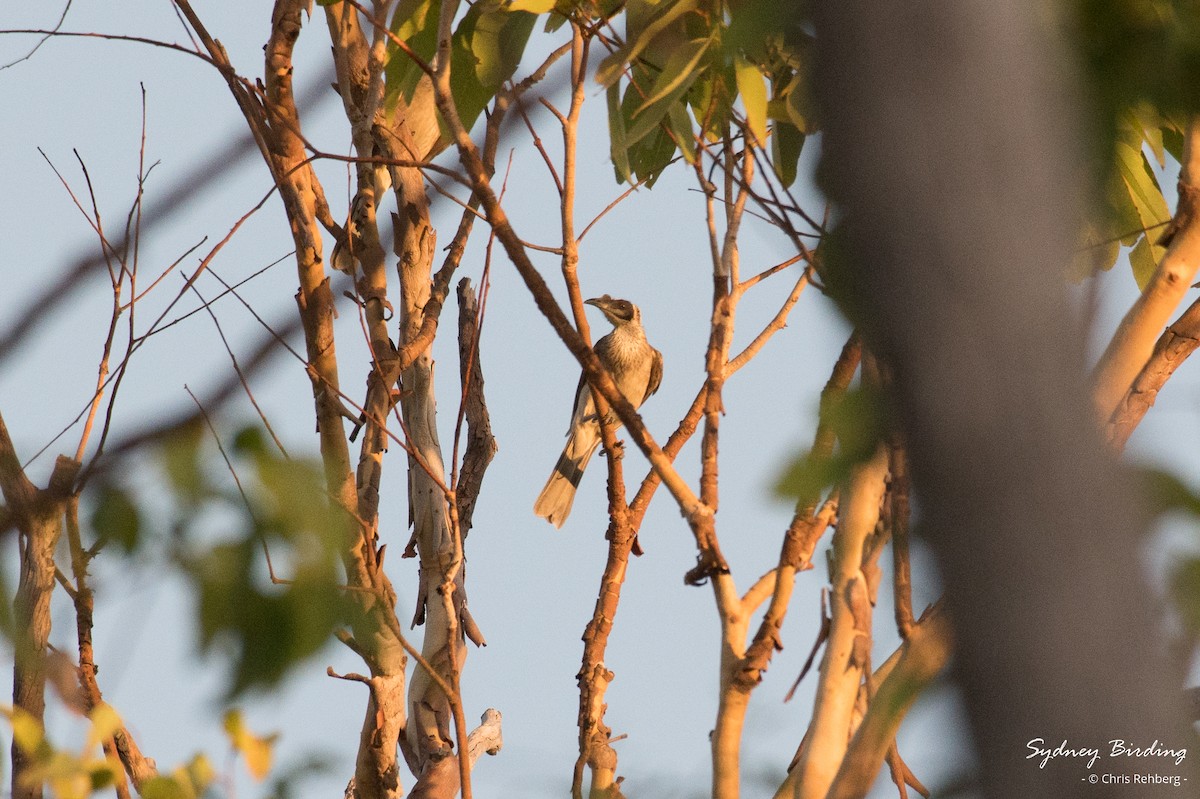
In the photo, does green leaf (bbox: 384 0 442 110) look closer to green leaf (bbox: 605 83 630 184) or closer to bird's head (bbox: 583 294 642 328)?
green leaf (bbox: 605 83 630 184)

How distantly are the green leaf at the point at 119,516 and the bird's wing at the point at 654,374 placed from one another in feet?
20.0

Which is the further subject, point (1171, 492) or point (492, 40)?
point (492, 40)

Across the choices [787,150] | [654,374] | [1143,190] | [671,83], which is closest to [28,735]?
[671,83]

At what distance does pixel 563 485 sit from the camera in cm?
655

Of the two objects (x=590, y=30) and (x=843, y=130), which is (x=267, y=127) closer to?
(x=590, y=30)

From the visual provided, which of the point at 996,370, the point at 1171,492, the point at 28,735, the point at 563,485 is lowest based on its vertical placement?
the point at 996,370

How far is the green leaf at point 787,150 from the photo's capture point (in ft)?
9.12

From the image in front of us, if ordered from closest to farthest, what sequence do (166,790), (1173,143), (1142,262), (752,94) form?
(166,790) < (752,94) < (1173,143) < (1142,262)

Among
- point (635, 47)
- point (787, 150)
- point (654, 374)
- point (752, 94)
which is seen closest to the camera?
point (752, 94)

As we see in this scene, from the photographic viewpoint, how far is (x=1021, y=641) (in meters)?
0.50

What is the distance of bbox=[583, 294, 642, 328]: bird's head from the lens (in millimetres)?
7465

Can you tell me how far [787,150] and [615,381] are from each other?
3817 mm

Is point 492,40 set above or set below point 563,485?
below

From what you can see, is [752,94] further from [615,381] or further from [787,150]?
[615,381]
